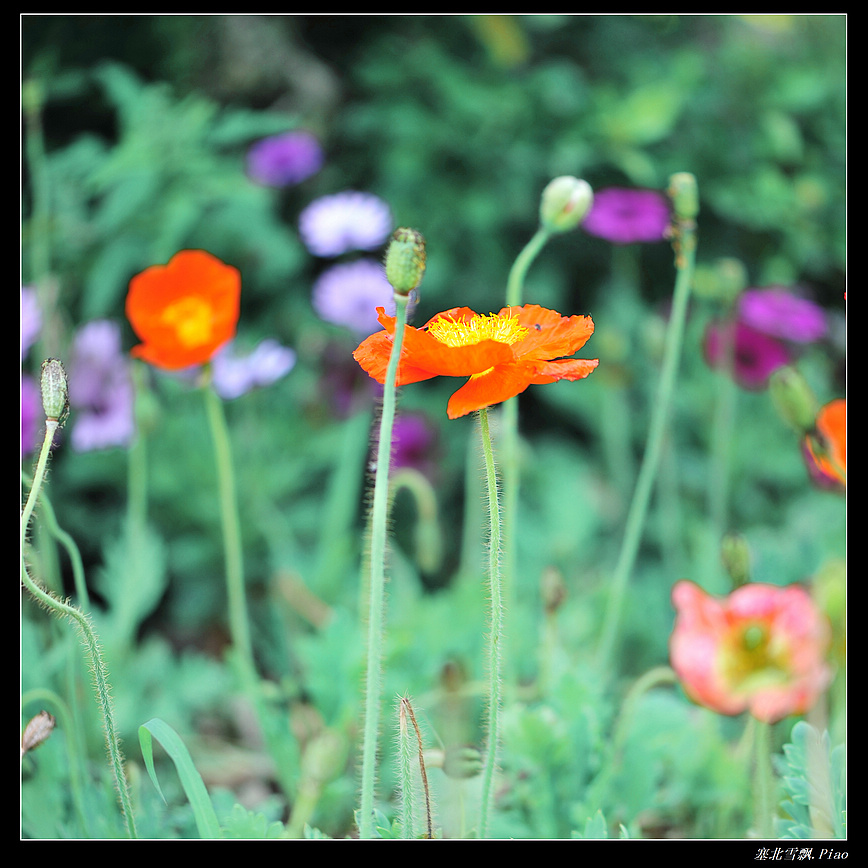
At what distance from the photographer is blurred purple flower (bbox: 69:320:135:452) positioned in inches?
43.5

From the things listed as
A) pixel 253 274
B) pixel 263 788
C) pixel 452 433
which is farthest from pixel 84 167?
pixel 263 788

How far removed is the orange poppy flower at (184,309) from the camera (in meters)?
0.79

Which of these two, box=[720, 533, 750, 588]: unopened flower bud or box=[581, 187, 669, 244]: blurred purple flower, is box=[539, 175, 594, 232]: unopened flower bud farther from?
box=[581, 187, 669, 244]: blurred purple flower

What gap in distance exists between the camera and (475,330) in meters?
0.57

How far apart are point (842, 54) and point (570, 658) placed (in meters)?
1.24

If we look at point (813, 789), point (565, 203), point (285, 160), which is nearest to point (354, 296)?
point (285, 160)

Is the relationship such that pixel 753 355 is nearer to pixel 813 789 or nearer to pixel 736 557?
pixel 736 557

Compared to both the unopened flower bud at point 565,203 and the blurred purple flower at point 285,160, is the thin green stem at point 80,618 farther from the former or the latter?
the blurred purple flower at point 285,160

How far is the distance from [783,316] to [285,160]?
32.5 inches

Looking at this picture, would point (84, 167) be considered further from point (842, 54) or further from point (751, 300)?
point (842, 54)

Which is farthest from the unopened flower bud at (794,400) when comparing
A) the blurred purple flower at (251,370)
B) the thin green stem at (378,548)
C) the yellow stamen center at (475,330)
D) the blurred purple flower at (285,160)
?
the blurred purple flower at (285,160)

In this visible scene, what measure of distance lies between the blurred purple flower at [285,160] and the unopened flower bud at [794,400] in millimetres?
863

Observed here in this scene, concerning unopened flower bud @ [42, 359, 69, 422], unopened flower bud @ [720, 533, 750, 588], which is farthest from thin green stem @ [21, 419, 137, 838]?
unopened flower bud @ [720, 533, 750, 588]

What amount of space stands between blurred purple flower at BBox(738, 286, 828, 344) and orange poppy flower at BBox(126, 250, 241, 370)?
0.76m
